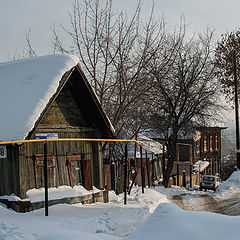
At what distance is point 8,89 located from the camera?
9391 mm

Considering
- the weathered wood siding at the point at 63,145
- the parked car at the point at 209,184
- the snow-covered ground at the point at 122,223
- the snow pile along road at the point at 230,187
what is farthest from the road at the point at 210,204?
the parked car at the point at 209,184

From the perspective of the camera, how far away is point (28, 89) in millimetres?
9102

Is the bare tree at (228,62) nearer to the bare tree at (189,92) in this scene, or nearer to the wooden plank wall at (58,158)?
the bare tree at (189,92)

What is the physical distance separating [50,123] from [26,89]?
1.41 m

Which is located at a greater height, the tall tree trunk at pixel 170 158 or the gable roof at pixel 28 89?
the gable roof at pixel 28 89

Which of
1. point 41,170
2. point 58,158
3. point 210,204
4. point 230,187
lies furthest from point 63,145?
point 230,187

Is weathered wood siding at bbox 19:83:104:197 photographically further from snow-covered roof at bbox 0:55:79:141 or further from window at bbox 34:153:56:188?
snow-covered roof at bbox 0:55:79:141

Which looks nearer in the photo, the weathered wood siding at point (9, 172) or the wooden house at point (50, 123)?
the wooden house at point (50, 123)

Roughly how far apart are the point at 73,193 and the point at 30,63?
426 centimetres

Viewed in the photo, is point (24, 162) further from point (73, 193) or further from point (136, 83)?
point (136, 83)

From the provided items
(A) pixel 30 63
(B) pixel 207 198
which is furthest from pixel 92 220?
→ (B) pixel 207 198

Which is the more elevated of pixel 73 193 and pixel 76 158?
pixel 76 158

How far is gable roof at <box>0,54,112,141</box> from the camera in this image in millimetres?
8164

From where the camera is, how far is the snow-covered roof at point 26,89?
26.8ft
